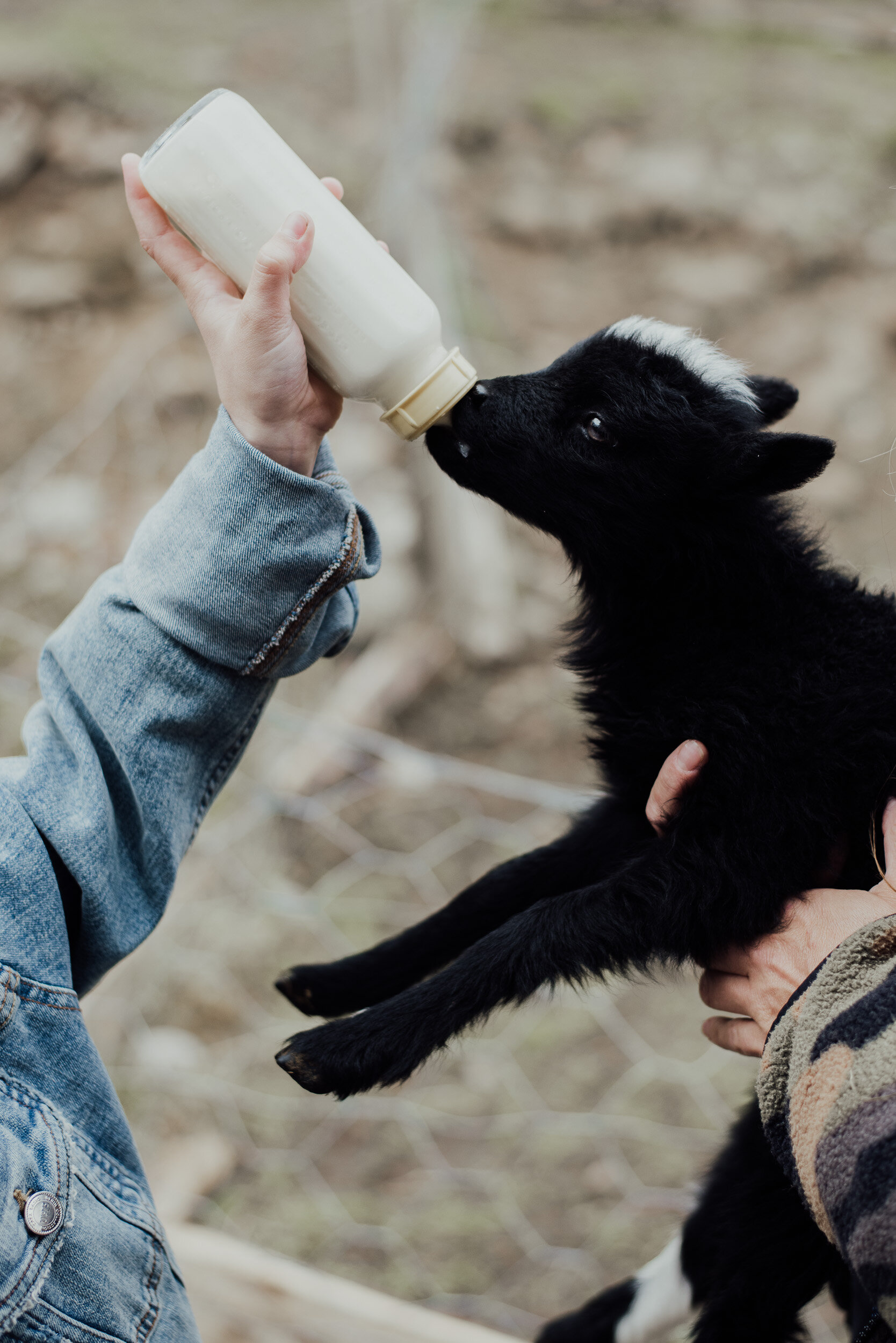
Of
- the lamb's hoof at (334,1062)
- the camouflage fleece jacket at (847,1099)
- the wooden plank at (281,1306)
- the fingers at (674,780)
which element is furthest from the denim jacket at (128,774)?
the wooden plank at (281,1306)

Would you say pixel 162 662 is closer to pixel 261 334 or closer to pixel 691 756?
pixel 261 334

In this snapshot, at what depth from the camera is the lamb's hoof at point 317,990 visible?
1528 millimetres

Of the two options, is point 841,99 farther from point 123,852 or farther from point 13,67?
point 123,852

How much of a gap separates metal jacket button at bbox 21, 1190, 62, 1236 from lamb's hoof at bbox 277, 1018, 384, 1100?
323mm

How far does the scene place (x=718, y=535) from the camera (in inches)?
60.1

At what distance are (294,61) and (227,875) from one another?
5.86 metres

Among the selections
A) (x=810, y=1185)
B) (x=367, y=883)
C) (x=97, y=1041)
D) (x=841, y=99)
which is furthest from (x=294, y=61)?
(x=810, y=1185)

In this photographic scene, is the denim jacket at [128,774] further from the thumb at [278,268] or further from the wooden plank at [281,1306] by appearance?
the wooden plank at [281,1306]

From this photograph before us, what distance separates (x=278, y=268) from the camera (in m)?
1.08

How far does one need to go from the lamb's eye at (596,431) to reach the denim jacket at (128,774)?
422 millimetres

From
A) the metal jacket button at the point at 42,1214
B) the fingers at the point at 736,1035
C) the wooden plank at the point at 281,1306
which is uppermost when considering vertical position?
the metal jacket button at the point at 42,1214

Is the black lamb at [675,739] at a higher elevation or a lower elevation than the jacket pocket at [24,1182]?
lower

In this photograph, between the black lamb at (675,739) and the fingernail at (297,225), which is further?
the black lamb at (675,739)

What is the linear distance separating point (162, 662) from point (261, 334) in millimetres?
376
